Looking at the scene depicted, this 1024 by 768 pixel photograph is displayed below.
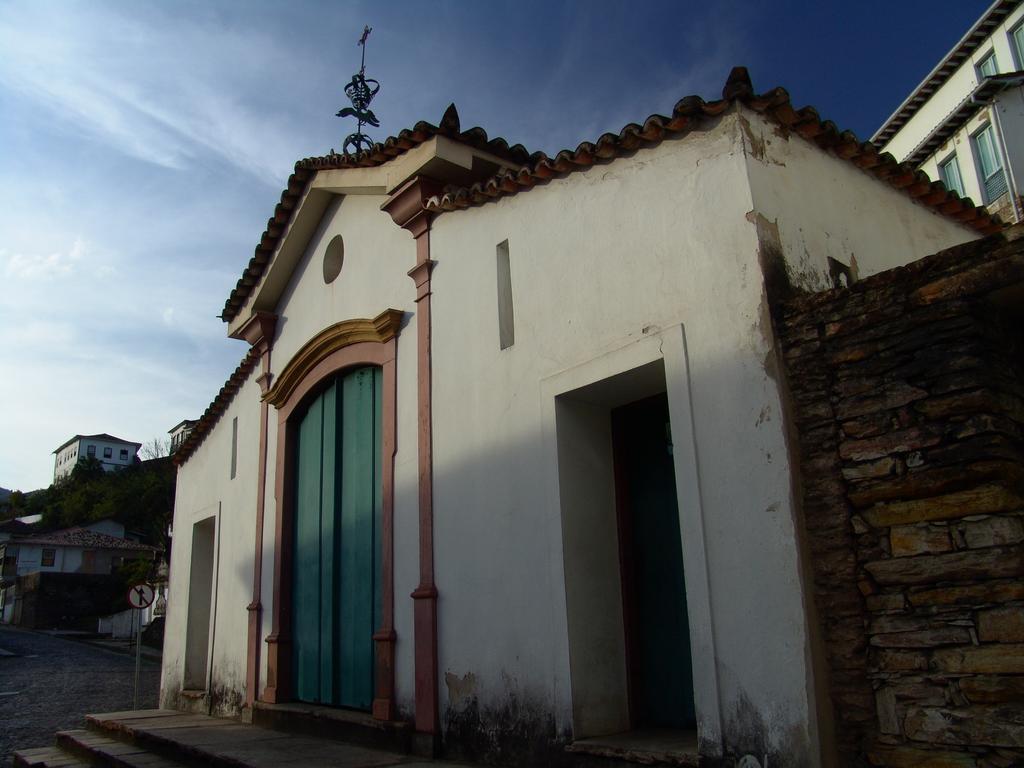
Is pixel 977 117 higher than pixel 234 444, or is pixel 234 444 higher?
pixel 977 117

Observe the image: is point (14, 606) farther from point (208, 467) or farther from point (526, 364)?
point (526, 364)

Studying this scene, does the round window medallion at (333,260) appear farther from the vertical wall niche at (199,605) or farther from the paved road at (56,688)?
the paved road at (56,688)

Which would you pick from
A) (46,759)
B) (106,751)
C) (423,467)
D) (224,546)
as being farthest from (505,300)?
(46,759)

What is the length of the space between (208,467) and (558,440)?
7734 millimetres

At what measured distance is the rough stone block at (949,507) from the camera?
11.0ft

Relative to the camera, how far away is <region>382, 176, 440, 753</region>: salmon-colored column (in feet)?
19.6

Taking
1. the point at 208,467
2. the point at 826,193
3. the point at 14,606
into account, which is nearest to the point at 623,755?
the point at 826,193

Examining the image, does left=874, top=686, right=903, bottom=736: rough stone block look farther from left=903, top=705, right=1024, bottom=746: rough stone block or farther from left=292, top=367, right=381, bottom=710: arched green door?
left=292, top=367, right=381, bottom=710: arched green door

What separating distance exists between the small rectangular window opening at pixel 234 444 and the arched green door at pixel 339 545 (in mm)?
2091

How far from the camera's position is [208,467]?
11445 millimetres

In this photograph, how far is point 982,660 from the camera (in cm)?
325

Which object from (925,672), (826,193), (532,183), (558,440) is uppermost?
Result: (532,183)

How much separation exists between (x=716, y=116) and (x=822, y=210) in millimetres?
890

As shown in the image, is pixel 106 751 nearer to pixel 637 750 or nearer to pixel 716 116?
pixel 637 750
